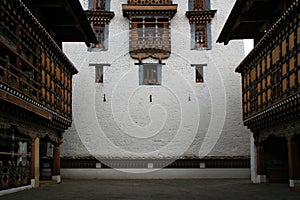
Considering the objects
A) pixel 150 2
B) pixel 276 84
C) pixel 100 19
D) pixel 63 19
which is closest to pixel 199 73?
pixel 150 2

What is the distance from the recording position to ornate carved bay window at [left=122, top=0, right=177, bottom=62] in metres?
24.3

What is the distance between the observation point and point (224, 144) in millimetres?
24125

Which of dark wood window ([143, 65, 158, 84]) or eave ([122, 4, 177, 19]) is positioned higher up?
eave ([122, 4, 177, 19])

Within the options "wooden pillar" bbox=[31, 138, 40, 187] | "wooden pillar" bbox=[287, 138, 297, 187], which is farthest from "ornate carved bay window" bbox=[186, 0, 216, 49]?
"wooden pillar" bbox=[31, 138, 40, 187]

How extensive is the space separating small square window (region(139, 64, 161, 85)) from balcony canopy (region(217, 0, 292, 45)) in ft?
20.2

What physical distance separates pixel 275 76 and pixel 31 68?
7957mm

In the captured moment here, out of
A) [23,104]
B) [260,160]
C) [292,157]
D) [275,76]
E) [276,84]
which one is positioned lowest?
[260,160]

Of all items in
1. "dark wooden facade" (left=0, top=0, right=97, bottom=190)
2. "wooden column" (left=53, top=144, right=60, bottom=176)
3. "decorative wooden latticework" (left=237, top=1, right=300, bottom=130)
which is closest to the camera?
"dark wooden facade" (left=0, top=0, right=97, bottom=190)

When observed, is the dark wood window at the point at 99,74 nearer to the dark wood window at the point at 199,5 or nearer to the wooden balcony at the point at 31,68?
the wooden balcony at the point at 31,68

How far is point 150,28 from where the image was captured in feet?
80.5

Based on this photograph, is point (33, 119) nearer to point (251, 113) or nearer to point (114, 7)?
point (251, 113)

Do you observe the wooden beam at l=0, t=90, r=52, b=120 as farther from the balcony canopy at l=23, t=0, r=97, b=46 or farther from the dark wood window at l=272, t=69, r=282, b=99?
the dark wood window at l=272, t=69, r=282, b=99

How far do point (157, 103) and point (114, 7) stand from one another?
6.22 m

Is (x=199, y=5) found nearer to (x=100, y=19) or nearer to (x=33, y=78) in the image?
(x=100, y=19)
